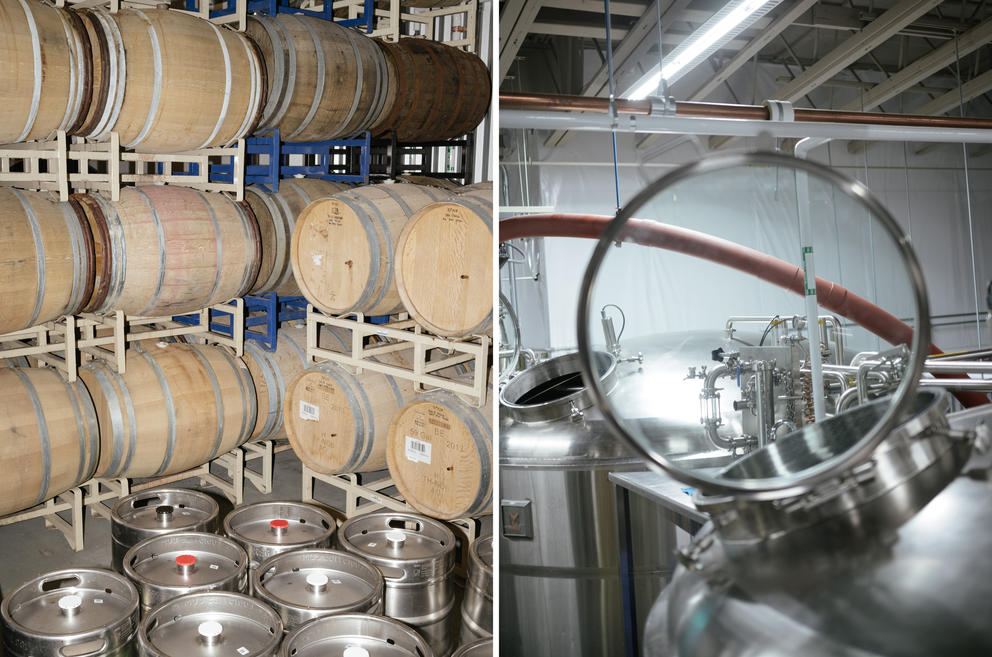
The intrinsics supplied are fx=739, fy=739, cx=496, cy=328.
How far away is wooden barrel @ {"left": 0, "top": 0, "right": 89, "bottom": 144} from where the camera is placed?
308 cm

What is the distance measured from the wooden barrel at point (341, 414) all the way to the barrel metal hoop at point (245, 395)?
1.21 ft

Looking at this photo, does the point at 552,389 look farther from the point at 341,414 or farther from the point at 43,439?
the point at 43,439

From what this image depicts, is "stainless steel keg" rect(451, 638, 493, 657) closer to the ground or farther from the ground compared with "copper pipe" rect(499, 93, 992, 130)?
closer to the ground

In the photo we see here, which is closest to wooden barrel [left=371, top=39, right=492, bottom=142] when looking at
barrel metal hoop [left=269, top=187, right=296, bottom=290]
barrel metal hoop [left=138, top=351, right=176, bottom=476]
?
barrel metal hoop [left=269, top=187, right=296, bottom=290]

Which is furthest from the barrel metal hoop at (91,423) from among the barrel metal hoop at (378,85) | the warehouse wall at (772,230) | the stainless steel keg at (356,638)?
the warehouse wall at (772,230)

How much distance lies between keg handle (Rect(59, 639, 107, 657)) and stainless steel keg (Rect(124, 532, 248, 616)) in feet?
0.93

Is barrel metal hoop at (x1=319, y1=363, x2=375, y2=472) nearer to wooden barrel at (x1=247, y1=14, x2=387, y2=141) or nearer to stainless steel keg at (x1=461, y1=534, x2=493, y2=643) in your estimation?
stainless steel keg at (x1=461, y1=534, x2=493, y2=643)

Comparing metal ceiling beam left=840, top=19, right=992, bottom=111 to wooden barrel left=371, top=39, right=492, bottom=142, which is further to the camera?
metal ceiling beam left=840, top=19, right=992, bottom=111

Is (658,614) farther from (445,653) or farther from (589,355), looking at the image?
(445,653)

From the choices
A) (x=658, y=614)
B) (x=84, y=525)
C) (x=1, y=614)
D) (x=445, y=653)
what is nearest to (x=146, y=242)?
(x=84, y=525)

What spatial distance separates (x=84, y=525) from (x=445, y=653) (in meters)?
2.49

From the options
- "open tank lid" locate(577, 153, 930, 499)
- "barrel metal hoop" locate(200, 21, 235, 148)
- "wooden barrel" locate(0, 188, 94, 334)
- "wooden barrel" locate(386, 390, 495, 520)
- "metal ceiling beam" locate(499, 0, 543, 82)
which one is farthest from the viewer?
"barrel metal hoop" locate(200, 21, 235, 148)

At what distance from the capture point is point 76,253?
11.2 ft

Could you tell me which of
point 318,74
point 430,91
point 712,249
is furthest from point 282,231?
point 712,249
